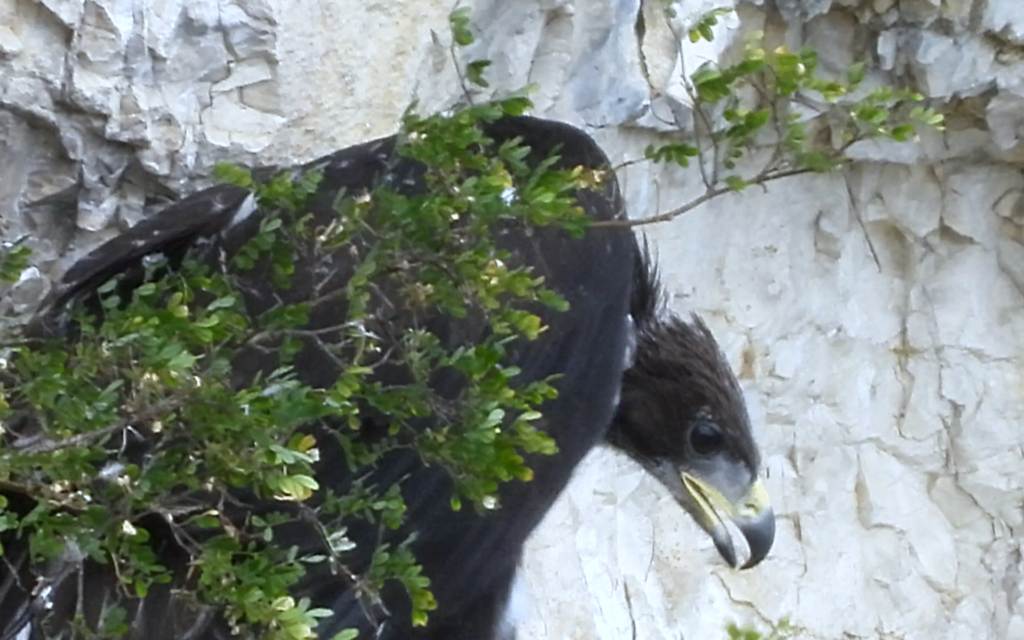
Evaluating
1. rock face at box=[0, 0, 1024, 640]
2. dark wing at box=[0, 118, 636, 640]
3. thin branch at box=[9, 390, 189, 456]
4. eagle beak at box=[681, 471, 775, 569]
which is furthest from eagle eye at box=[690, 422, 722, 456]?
thin branch at box=[9, 390, 189, 456]

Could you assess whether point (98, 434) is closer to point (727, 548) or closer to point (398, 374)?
point (398, 374)

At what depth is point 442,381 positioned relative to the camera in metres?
1.20

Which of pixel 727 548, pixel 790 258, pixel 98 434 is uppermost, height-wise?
pixel 98 434

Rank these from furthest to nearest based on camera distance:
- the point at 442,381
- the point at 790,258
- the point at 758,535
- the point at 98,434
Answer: the point at 790,258, the point at 758,535, the point at 442,381, the point at 98,434

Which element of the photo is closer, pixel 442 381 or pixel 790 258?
pixel 442 381

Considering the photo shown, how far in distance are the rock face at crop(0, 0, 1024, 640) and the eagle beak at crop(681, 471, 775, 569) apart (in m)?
0.63

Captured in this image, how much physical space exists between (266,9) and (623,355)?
0.66 meters

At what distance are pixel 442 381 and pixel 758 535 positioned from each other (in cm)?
57

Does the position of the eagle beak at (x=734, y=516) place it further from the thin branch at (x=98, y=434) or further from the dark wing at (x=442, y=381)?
the thin branch at (x=98, y=434)

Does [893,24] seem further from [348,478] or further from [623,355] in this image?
→ [348,478]

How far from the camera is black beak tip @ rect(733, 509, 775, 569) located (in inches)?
63.3

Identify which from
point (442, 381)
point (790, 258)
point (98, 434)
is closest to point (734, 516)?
point (442, 381)

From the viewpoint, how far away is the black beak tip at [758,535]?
5.28ft

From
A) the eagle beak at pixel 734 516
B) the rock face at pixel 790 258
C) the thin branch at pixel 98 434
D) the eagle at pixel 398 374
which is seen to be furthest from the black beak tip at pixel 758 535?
the thin branch at pixel 98 434
